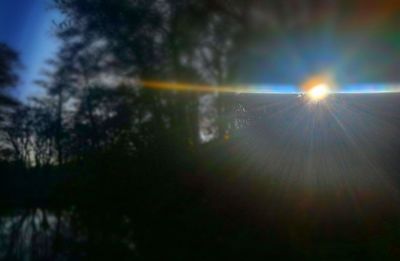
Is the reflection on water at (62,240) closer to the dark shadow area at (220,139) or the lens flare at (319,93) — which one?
the dark shadow area at (220,139)

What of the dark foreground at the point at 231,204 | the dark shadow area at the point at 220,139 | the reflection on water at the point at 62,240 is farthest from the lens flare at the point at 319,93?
the reflection on water at the point at 62,240

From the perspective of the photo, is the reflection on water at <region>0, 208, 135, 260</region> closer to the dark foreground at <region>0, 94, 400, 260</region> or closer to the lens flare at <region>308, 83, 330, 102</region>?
the dark foreground at <region>0, 94, 400, 260</region>

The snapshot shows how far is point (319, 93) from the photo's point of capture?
615 inches

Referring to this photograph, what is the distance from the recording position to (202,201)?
30.9 feet

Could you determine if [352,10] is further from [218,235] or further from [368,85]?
[218,235]

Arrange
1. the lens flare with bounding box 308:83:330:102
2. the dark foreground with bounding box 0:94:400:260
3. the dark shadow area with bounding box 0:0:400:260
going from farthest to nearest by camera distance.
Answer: the lens flare with bounding box 308:83:330:102
the dark shadow area with bounding box 0:0:400:260
the dark foreground with bounding box 0:94:400:260

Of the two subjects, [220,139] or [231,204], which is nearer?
[231,204]

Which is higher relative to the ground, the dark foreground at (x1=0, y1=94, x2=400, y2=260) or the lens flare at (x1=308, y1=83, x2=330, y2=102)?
the lens flare at (x1=308, y1=83, x2=330, y2=102)

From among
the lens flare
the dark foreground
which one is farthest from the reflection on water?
the lens flare

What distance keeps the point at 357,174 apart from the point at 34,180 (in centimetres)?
2069

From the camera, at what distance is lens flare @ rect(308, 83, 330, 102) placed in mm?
15172

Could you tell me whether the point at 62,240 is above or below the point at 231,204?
below

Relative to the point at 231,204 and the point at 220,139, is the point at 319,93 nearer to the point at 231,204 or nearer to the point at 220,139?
the point at 220,139

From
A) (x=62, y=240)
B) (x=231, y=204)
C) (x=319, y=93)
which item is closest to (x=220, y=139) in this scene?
(x=231, y=204)
